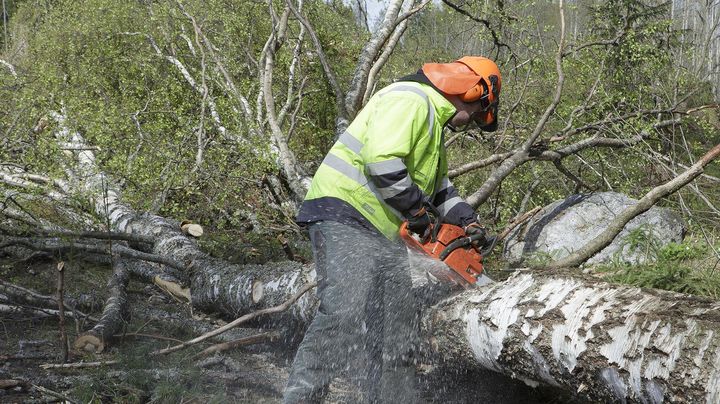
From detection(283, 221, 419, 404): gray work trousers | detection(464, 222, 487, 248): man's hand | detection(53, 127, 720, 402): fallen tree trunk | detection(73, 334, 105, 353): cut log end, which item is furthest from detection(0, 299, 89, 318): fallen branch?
detection(464, 222, 487, 248): man's hand

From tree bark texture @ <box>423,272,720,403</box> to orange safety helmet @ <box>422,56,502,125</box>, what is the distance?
37.1 inches

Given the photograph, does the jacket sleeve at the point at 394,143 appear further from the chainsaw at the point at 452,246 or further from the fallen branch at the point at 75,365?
the fallen branch at the point at 75,365

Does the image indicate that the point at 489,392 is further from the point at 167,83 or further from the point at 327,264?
the point at 167,83

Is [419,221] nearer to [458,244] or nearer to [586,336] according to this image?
[458,244]

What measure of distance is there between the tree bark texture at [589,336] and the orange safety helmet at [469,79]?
37.1 inches

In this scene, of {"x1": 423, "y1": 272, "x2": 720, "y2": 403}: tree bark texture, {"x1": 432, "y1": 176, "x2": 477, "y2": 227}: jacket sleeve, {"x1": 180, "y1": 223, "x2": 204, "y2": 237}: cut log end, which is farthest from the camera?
{"x1": 180, "y1": 223, "x2": 204, "y2": 237}: cut log end

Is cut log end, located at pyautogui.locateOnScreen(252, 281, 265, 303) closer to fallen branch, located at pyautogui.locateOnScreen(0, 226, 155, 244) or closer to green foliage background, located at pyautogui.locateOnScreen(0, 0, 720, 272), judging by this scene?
fallen branch, located at pyautogui.locateOnScreen(0, 226, 155, 244)

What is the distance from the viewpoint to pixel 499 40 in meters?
6.80

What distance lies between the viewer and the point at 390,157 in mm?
2939

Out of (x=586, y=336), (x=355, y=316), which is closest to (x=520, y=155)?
(x=355, y=316)

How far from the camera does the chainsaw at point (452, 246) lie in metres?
3.12

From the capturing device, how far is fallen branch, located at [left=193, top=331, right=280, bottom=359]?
151 inches

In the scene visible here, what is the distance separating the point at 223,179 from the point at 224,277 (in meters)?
2.09

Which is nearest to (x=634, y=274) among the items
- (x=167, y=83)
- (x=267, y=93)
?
(x=267, y=93)
